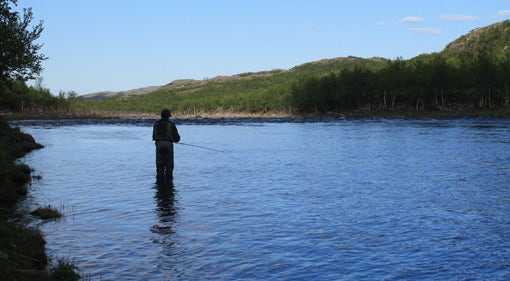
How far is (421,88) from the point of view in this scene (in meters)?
118

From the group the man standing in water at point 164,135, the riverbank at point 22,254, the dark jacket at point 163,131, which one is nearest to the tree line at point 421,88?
the man standing in water at point 164,135

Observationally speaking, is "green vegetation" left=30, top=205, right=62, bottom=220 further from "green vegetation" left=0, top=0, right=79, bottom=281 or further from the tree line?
the tree line

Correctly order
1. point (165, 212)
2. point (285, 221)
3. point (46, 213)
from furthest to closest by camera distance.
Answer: point (165, 212), point (46, 213), point (285, 221)

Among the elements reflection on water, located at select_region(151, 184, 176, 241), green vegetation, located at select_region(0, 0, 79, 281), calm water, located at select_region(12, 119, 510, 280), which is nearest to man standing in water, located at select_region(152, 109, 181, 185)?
reflection on water, located at select_region(151, 184, 176, 241)

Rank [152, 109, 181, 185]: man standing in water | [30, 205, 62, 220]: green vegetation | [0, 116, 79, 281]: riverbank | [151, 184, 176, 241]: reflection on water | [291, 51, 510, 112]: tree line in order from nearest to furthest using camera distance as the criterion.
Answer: [0, 116, 79, 281]: riverbank → [151, 184, 176, 241]: reflection on water → [30, 205, 62, 220]: green vegetation → [152, 109, 181, 185]: man standing in water → [291, 51, 510, 112]: tree line

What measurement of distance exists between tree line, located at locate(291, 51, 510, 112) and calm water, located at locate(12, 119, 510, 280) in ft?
291

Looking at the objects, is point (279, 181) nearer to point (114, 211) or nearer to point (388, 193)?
point (388, 193)

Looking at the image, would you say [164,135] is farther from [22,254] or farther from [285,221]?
[22,254]

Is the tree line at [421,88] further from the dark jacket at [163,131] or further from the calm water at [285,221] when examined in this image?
the dark jacket at [163,131]

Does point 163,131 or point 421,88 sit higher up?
point 421,88

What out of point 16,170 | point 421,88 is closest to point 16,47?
point 16,170

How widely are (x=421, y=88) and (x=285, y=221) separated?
109m

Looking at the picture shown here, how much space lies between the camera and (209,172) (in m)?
27.9

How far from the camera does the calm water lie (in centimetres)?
1092
